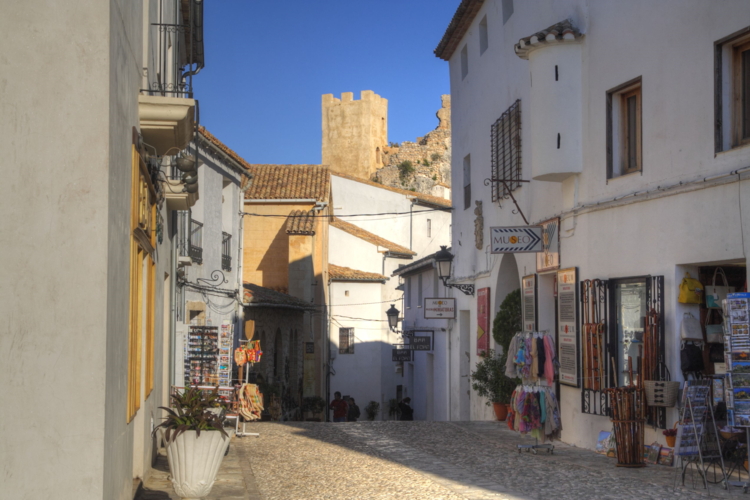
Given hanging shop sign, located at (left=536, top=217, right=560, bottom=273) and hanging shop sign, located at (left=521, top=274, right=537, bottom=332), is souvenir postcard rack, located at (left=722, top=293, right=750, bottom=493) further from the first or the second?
hanging shop sign, located at (left=521, top=274, right=537, bottom=332)

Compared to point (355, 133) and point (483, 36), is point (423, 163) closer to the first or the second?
point (355, 133)

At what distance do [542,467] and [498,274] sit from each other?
7077 mm

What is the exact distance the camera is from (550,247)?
13844mm

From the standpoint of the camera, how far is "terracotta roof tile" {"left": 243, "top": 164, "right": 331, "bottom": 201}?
102 feet

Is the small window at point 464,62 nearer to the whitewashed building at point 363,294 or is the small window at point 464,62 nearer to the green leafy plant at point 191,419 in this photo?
the whitewashed building at point 363,294

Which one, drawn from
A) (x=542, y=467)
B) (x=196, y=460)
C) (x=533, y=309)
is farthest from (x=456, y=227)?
(x=196, y=460)

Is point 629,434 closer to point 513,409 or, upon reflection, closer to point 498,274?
point 513,409

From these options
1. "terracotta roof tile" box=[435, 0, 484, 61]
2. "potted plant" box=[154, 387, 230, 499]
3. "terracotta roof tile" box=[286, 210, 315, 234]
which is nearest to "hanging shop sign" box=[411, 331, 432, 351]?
"terracotta roof tile" box=[286, 210, 315, 234]

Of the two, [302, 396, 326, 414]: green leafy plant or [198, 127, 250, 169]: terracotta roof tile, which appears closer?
[198, 127, 250, 169]: terracotta roof tile

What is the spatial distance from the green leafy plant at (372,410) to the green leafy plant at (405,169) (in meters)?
30.1

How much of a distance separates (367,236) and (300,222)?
10.1 metres

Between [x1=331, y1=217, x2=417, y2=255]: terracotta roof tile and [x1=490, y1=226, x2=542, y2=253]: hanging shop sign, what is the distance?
2413cm

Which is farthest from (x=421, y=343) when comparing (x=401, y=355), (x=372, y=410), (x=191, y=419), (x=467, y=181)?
(x=191, y=419)

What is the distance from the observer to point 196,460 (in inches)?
305
